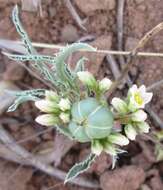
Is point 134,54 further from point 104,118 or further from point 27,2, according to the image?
point 27,2

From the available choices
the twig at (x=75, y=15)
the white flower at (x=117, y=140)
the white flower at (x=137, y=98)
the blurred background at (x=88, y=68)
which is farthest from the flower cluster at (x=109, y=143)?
the twig at (x=75, y=15)

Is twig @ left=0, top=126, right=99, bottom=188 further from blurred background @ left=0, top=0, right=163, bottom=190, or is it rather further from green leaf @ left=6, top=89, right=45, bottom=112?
green leaf @ left=6, top=89, right=45, bottom=112

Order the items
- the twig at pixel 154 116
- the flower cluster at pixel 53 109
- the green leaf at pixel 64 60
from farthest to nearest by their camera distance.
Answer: the twig at pixel 154 116, the flower cluster at pixel 53 109, the green leaf at pixel 64 60

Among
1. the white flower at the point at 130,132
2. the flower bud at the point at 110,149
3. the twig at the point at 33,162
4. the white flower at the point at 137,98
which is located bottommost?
the twig at the point at 33,162

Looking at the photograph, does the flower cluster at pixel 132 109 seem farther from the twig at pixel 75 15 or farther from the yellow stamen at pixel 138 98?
the twig at pixel 75 15

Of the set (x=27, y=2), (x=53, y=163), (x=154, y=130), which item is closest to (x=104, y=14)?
(x=27, y=2)

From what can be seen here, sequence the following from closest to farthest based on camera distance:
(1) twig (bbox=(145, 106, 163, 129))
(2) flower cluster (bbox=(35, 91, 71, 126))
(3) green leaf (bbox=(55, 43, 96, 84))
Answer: (3) green leaf (bbox=(55, 43, 96, 84)) → (2) flower cluster (bbox=(35, 91, 71, 126)) → (1) twig (bbox=(145, 106, 163, 129))

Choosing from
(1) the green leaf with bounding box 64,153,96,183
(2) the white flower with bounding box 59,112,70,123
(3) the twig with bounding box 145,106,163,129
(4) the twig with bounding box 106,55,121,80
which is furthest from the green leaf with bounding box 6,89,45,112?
(3) the twig with bounding box 145,106,163,129
